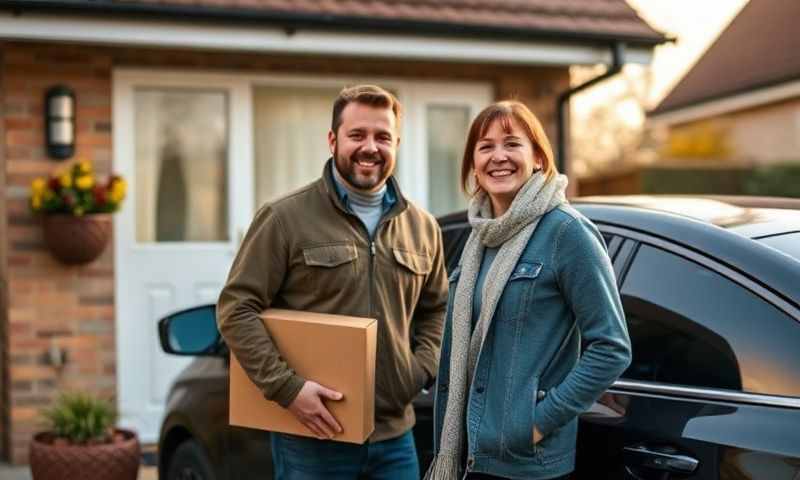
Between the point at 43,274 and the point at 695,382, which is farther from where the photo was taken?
the point at 43,274

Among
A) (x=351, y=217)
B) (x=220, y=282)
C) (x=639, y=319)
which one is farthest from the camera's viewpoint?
(x=220, y=282)

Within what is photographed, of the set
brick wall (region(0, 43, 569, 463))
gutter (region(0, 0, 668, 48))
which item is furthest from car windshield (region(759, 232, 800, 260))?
gutter (region(0, 0, 668, 48))

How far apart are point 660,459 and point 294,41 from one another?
4558 millimetres

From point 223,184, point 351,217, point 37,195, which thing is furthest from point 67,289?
point 351,217

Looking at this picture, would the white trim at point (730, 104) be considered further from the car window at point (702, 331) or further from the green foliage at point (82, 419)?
the car window at point (702, 331)

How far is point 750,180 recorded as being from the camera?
17.6 metres

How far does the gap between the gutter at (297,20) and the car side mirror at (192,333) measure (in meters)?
2.75

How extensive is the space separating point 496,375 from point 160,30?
4382mm

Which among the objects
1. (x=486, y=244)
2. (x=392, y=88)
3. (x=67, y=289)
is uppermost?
(x=392, y=88)

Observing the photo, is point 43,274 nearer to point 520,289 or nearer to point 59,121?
point 59,121

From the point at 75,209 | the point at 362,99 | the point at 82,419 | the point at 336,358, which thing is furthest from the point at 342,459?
the point at 75,209

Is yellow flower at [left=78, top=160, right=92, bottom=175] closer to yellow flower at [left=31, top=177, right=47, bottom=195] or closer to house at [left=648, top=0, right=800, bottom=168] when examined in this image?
yellow flower at [left=31, top=177, right=47, bottom=195]

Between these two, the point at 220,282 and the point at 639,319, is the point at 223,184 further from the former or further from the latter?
the point at 639,319

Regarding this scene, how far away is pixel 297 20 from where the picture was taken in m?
6.31
